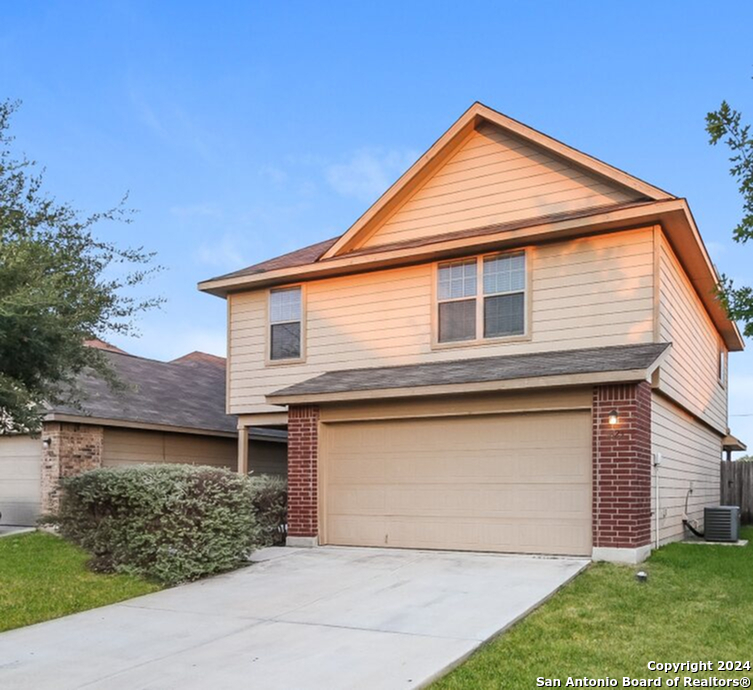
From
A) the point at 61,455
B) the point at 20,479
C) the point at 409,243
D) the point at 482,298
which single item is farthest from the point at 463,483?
the point at 20,479

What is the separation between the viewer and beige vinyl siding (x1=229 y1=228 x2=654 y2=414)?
12359mm

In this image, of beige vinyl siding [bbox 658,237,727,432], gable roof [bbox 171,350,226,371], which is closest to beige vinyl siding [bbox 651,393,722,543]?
beige vinyl siding [bbox 658,237,727,432]

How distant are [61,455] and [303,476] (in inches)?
226

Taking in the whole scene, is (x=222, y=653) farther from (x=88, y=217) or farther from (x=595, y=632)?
(x=88, y=217)

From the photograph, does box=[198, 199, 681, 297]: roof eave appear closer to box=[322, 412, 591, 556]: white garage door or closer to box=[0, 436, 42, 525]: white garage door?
box=[322, 412, 591, 556]: white garage door

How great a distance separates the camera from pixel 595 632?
715 cm

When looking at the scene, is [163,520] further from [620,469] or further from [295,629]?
[620,469]

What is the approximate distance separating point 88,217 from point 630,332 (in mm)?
8112

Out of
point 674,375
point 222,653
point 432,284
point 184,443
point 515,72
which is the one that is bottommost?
point 222,653

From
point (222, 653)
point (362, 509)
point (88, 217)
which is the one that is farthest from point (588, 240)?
point (222, 653)

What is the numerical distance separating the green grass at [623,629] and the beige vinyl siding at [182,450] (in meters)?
10.5

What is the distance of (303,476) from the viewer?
13.4 metres

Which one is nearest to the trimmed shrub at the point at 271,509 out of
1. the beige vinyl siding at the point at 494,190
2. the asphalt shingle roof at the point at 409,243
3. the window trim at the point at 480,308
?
the window trim at the point at 480,308

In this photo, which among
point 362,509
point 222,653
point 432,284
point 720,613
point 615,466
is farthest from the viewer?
A: point 432,284
